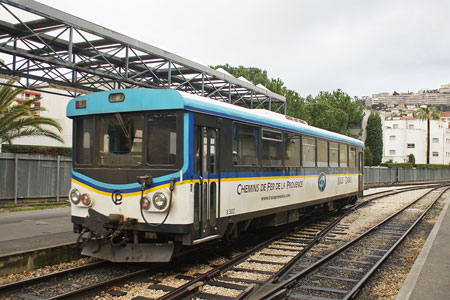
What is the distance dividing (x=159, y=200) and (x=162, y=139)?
0.99 m

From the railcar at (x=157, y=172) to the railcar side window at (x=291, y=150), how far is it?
1.72 meters

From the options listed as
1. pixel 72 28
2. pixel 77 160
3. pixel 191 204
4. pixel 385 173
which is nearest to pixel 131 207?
pixel 191 204

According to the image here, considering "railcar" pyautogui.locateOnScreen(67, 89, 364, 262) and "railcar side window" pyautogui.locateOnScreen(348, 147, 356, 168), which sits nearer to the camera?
"railcar" pyautogui.locateOnScreen(67, 89, 364, 262)

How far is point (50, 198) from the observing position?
54.1ft

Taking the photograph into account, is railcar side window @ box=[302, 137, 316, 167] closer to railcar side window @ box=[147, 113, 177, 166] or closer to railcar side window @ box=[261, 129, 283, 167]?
railcar side window @ box=[261, 129, 283, 167]

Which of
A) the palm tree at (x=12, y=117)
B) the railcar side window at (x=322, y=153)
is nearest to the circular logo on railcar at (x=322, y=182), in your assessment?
the railcar side window at (x=322, y=153)

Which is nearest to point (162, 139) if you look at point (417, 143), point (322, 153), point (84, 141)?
point (84, 141)

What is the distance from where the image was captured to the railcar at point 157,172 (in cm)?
682

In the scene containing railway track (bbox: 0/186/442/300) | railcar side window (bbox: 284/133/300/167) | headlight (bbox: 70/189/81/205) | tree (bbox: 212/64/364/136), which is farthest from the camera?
tree (bbox: 212/64/364/136)

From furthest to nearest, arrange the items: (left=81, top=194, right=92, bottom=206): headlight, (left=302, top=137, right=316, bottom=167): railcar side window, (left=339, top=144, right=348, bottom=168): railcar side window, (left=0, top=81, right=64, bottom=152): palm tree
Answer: (left=0, top=81, right=64, bottom=152): palm tree → (left=339, top=144, right=348, bottom=168): railcar side window → (left=302, top=137, right=316, bottom=167): railcar side window → (left=81, top=194, right=92, bottom=206): headlight

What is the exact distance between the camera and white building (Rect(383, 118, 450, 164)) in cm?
7450

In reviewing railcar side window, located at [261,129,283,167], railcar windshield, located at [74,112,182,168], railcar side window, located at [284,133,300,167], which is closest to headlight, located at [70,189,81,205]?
railcar windshield, located at [74,112,182,168]

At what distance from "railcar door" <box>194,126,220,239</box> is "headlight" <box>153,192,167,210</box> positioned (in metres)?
0.53

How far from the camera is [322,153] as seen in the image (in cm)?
1288
